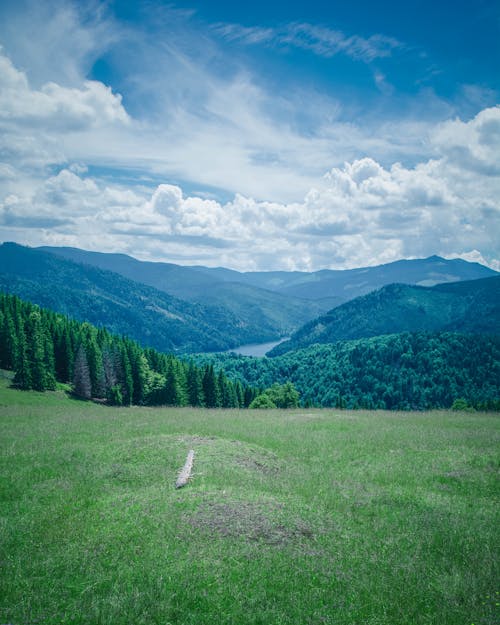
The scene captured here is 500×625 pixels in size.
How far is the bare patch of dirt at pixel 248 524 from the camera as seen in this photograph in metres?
12.2

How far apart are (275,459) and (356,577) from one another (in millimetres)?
11652

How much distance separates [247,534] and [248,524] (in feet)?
1.77

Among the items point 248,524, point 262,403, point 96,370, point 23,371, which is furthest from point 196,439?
point 262,403

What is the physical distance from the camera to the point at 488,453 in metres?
21.8

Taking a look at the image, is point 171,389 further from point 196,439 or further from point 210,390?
point 196,439

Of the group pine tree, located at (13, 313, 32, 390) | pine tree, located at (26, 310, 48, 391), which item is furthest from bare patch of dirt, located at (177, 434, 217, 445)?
pine tree, located at (13, 313, 32, 390)

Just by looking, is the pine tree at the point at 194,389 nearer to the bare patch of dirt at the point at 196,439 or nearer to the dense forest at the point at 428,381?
the bare patch of dirt at the point at 196,439

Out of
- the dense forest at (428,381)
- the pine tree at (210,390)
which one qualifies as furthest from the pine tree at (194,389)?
the dense forest at (428,381)

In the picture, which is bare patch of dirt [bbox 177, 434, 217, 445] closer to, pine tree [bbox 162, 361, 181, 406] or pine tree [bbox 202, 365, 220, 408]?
pine tree [bbox 162, 361, 181, 406]

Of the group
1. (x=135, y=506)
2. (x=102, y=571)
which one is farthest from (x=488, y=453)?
(x=102, y=571)

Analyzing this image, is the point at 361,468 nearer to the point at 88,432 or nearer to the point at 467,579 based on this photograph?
the point at 467,579

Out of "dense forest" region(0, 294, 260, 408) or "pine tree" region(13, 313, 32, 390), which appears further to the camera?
"dense forest" region(0, 294, 260, 408)

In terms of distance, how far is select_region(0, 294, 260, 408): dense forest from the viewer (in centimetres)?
5556

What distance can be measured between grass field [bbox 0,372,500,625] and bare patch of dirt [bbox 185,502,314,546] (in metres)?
0.06
